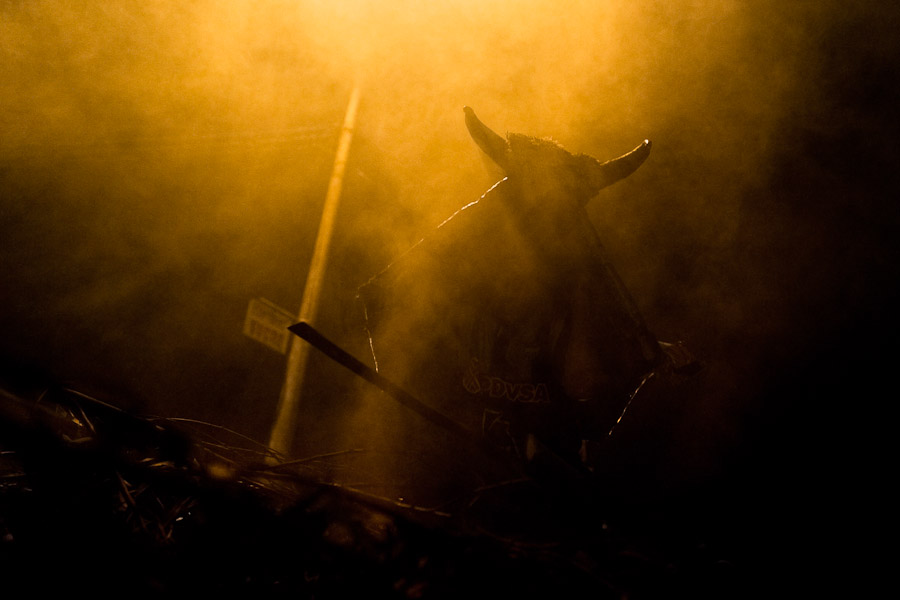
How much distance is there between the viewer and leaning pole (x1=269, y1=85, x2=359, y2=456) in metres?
4.51

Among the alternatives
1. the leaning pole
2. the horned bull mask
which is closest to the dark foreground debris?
the horned bull mask

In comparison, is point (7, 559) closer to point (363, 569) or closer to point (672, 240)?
point (363, 569)

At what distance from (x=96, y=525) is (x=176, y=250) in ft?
16.7

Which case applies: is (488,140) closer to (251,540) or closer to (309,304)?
(309,304)

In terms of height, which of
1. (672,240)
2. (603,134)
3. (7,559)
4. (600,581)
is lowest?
(7,559)

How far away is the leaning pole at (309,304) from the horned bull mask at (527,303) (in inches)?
43.3

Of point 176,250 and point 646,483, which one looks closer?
point 646,483

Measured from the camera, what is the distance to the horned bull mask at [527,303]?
10.9 feet

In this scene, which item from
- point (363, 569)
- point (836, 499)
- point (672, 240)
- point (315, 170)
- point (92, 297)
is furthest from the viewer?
point (315, 170)

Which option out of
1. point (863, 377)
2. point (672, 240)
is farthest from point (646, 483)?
point (672, 240)

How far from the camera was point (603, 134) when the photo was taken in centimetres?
655

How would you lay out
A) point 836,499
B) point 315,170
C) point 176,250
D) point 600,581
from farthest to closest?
point 315,170 → point 176,250 → point 836,499 → point 600,581

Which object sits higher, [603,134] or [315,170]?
[603,134]

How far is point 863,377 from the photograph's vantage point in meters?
5.16
